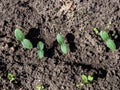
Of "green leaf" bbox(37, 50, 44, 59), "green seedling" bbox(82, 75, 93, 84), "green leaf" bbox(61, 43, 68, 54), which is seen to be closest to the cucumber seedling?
"green seedling" bbox(82, 75, 93, 84)

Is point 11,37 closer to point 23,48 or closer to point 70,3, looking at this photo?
point 23,48

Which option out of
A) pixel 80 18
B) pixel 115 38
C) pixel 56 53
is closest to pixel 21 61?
pixel 56 53

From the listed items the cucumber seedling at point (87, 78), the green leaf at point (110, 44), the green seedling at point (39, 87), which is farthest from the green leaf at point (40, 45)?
the green leaf at point (110, 44)

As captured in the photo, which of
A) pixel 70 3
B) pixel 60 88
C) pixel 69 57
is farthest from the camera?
pixel 70 3

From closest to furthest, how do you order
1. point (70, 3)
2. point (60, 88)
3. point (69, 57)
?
point (60, 88) → point (69, 57) → point (70, 3)

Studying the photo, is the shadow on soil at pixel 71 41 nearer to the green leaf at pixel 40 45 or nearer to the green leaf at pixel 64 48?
the green leaf at pixel 64 48

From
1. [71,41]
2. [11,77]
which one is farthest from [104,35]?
[11,77]
